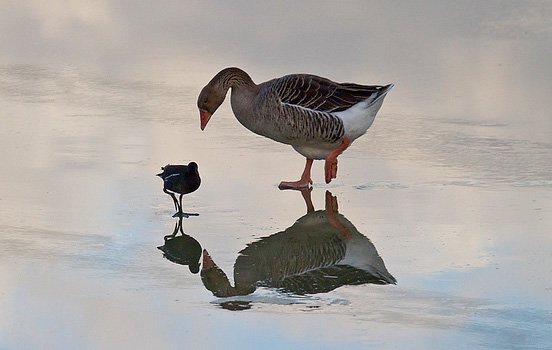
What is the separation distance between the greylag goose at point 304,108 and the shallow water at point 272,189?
0.27 meters

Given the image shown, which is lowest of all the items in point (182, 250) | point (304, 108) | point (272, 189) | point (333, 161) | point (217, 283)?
point (217, 283)

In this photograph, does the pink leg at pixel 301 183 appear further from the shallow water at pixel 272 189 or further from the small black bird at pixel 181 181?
the small black bird at pixel 181 181

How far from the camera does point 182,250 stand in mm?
7113

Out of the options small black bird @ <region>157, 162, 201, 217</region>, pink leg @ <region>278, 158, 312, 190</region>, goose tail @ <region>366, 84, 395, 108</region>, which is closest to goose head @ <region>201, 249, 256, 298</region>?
small black bird @ <region>157, 162, 201, 217</region>

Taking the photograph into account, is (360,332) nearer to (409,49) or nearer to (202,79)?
(202,79)

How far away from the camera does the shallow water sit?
5922 millimetres

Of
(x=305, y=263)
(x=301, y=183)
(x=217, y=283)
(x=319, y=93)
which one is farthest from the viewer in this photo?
(x=319, y=93)

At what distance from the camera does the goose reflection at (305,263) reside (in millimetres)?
6484


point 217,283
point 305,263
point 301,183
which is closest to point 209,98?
point 301,183

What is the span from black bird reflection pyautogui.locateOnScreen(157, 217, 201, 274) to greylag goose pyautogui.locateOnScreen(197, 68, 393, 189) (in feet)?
5.58

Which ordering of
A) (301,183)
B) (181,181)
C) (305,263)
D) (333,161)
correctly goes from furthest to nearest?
(333,161), (301,183), (181,181), (305,263)

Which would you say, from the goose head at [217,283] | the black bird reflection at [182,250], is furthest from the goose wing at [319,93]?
the goose head at [217,283]

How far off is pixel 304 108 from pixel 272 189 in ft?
2.38

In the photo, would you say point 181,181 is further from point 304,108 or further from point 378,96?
point 378,96
